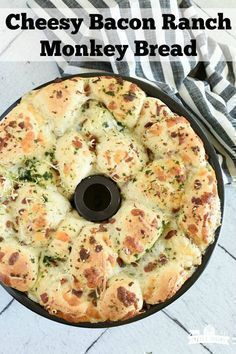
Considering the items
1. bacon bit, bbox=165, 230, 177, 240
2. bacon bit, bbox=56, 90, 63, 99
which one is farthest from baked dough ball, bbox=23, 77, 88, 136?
bacon bit, bbox=165, 230, 177, 240

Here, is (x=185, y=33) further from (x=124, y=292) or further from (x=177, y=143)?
(x=124, y=292)

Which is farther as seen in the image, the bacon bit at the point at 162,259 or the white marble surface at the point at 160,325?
the white marble surface at the point at 160,325

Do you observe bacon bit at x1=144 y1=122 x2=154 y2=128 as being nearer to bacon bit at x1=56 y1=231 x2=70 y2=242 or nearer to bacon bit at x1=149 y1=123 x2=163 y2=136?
bacon bit at x1=149 y1=123 x2=163 y2=136

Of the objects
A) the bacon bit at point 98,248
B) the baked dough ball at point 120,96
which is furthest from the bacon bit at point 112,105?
the bacon bit at point 98,248

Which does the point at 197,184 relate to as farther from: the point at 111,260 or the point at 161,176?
the point at 111,260

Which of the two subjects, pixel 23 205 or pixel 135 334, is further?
pixel 135 334

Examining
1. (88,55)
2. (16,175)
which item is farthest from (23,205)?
(88,55)

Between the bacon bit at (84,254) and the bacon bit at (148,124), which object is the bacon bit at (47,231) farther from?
the bacon bit at (148,124)
